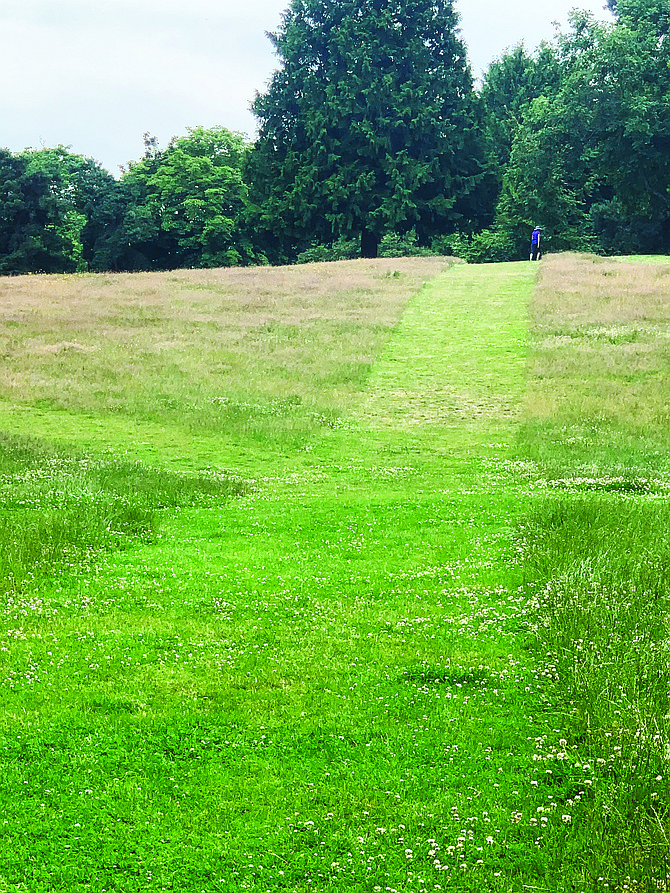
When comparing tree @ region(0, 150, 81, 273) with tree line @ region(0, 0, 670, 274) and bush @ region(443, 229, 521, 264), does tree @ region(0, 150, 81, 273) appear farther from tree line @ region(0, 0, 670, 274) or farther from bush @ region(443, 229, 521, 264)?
bush @ region(443, 229, 521, 264)

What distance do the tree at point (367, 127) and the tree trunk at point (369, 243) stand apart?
0.28 ft

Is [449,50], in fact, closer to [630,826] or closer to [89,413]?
[89,413]

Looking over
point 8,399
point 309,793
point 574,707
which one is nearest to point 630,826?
point 574,707

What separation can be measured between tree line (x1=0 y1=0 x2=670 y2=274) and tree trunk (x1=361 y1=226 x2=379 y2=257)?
19 centimetres

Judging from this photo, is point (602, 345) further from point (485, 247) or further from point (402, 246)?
point (485, 247)

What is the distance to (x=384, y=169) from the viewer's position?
68.2 m

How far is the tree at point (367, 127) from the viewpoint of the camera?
68.2 m

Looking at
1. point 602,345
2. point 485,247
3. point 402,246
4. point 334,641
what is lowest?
point 334,641

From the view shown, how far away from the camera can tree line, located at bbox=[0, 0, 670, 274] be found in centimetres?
6738

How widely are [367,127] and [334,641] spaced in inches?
2512

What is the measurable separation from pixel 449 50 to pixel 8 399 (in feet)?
194

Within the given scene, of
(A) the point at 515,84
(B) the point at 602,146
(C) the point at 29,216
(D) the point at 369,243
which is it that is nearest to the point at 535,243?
(B) the point at 602,146

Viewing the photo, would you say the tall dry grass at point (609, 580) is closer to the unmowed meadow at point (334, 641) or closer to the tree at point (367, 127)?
the unmowed meadow at point (334, 641)

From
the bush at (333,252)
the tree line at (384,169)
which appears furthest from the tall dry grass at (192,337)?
the bush at (333,252)
